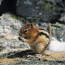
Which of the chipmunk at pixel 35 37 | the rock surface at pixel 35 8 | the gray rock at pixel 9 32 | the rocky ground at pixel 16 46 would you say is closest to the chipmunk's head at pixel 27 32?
the chipmunk at pixel 35 37

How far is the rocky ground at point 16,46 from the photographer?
422 cm

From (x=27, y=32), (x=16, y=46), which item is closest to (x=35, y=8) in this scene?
(x=16, y=46)

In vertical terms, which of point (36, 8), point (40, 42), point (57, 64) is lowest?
point (57, 64)

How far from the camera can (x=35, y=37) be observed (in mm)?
4578

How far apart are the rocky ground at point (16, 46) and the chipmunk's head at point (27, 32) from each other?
20.5 inches

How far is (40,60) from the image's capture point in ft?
14.0

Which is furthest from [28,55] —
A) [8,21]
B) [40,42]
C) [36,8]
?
[36,8]

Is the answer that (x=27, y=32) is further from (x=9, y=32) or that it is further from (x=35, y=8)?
(x=35, y=8)

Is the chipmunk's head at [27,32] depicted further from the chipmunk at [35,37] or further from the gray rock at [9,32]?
the gray rock at [9,32]

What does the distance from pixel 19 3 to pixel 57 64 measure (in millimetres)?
4083

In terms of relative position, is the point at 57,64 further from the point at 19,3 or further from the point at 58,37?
the point at 19,3

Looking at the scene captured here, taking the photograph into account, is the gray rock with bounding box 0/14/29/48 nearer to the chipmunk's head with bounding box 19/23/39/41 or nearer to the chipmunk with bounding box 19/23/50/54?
the chipmunk with bounding box 19/23/50/54

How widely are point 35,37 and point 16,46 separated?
4.91ft

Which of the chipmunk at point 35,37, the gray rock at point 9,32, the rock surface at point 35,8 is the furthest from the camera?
the rock surface at point 35,8
